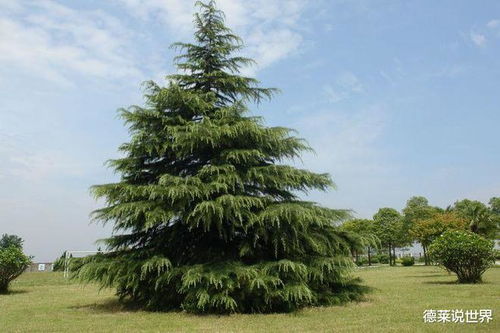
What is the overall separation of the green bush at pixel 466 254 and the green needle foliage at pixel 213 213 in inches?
290

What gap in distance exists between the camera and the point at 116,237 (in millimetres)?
11805

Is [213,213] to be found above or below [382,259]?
above

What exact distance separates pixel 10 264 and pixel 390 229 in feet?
147

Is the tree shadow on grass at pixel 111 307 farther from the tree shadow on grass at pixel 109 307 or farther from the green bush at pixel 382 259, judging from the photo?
the green bush at pixel 382 259

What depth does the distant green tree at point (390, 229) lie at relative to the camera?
52500 mm

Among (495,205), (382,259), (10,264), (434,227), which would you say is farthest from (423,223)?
(495,205)

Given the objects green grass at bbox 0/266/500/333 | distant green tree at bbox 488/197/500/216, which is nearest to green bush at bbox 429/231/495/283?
green grass at bbox 0/266/500/333

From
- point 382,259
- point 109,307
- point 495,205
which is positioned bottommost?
point 382,259

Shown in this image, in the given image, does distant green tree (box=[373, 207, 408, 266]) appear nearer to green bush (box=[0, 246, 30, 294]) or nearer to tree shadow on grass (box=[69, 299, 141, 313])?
green bush (box=[0, 246, 30, 294])

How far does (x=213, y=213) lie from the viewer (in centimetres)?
988

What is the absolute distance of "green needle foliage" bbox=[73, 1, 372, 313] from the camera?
9.99 m

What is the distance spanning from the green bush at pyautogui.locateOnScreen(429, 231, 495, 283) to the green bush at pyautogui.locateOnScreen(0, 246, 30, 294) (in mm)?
16421

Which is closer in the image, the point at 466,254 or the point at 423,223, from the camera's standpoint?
the point at 466,254

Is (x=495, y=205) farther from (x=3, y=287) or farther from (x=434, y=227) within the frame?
(x=3, y=287)
